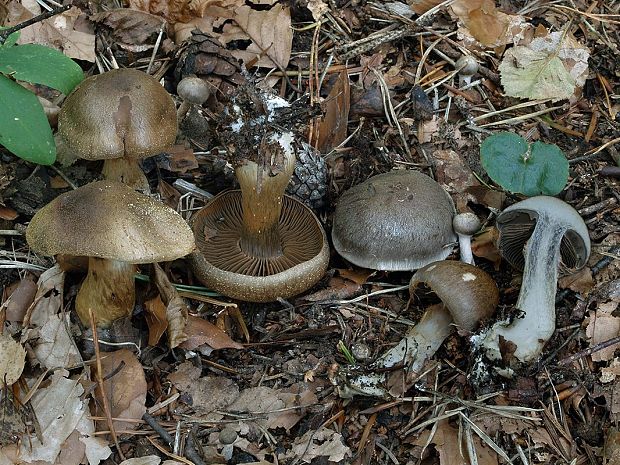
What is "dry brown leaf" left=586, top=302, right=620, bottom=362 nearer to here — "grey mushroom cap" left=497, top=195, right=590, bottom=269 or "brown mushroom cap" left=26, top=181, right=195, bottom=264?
"grey mushroom cap" left=497, top=195, right=590, bottom=269

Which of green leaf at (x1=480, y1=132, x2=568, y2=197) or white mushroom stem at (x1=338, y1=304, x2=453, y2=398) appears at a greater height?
green leaf at (x1=480, y1=132, x2=568, y2=197)

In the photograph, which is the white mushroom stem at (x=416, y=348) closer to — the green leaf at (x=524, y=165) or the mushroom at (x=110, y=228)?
the green leaf at (x=524, y=165)

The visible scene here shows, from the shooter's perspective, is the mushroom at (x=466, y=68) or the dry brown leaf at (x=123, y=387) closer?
the dry brown leaf at (x=123, y=387)

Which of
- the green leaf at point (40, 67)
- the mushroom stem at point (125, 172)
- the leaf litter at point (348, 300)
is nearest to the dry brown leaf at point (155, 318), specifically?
the leaf litter at point (348, 300)

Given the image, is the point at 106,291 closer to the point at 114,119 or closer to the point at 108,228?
the point at 108,228

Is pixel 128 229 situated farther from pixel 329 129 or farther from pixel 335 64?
pixel 335 64

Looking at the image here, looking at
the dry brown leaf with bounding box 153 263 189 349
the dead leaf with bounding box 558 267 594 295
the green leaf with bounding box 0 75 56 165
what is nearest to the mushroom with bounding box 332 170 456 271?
the dead leaf with bounding box 558 267 594 295

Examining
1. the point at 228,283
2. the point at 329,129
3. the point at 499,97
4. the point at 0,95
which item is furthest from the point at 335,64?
the point at 0,95
